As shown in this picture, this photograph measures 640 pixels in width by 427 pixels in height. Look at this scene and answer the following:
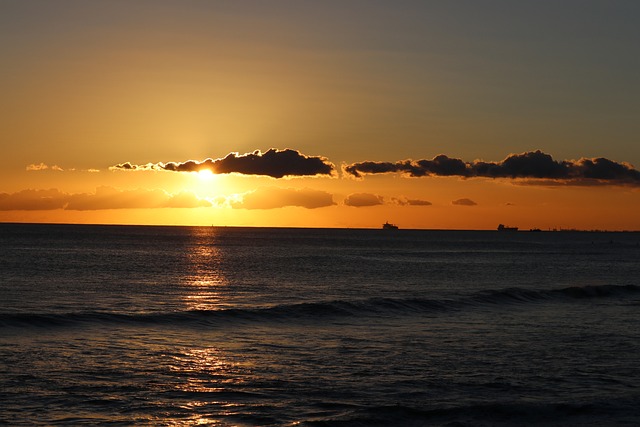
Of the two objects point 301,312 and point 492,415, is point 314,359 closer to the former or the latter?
point 492,415

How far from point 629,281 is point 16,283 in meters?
72.0

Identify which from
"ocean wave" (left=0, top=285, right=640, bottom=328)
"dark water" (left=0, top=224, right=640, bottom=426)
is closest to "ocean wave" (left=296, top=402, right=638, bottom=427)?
"dark water" (left=0, top=224, right=640, bottom=426)

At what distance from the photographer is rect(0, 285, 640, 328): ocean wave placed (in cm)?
4519

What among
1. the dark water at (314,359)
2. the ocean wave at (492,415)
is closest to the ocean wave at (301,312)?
the dark water at (314,359)

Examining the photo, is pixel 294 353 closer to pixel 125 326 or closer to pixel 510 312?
pixel 125 326

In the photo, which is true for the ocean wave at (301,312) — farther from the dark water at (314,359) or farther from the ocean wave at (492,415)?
the ocean wave at (492,415)

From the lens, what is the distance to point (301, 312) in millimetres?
52312

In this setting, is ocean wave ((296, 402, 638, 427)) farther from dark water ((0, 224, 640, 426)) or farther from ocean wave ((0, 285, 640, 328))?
ocean wave ((0, 285, 640, 328))

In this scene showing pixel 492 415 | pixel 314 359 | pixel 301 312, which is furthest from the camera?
pixel 301 312

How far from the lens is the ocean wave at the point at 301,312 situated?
45.2 meters

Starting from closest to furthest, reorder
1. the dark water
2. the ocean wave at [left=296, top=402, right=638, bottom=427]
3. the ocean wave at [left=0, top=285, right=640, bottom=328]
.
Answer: the ocean wave at [left=296, top=402, right=638, bottom=427], the dark water, the ocean wave at [left=0, top=285, right=640, bottom=328]

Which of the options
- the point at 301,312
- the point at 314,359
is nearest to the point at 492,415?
the point at 314,359

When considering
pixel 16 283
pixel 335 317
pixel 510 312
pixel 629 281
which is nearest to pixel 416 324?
pixel 335 317

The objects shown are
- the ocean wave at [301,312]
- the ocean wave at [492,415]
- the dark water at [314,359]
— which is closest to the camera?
the ocean wave at [492,415]
